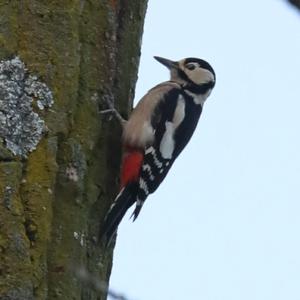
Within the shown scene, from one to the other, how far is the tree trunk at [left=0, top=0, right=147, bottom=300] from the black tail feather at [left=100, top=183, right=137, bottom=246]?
0.03 metres

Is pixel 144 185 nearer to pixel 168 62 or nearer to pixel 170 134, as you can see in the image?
pixel 170 134

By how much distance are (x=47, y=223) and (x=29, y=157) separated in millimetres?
202

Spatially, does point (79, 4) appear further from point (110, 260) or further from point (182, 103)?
point (182, 103)

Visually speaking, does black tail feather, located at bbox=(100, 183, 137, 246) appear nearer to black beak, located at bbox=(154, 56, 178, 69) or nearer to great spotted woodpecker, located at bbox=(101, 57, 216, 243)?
great spotted woodpecker, located at bbox=(101, 57, 216, 243)

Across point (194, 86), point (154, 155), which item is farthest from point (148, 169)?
point (194, 86)

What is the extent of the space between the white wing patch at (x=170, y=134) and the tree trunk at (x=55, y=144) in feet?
2.32

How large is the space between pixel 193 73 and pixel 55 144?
1.87m

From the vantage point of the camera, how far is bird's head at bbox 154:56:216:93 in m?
4.06

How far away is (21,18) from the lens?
240 centimetres

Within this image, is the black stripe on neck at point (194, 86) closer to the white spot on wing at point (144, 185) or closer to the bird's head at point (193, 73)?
the bird's head at point (193, 73)

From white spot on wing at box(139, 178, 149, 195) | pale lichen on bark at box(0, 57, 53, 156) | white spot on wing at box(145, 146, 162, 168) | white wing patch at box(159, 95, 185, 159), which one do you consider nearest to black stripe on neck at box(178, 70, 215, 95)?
white wing patch at box(159, 95, 185, 159)

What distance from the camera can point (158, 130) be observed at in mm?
3574

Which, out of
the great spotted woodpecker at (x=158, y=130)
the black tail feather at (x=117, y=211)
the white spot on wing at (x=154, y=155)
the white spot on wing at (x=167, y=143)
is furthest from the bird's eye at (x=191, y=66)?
the black tail feather at (x=117, y=211)

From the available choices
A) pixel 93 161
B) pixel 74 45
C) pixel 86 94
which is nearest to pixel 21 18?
pixel 74 45
